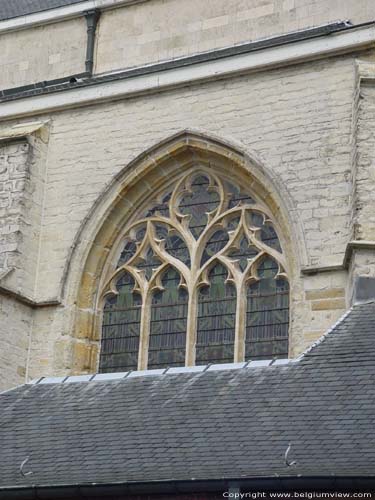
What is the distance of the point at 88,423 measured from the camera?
37.3 ft

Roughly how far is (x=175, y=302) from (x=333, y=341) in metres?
3.03

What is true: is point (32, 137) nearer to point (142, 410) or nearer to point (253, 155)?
point (253, 155)

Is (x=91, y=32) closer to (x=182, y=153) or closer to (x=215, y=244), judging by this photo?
(x=182, y=153)

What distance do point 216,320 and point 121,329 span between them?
0.99 meters

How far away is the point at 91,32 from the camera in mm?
16297

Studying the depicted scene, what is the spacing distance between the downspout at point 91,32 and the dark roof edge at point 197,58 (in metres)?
0.18

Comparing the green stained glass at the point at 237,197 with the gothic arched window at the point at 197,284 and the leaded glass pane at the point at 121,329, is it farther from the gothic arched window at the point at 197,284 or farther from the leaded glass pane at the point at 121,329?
the leaded glass pane at the point at 121,329

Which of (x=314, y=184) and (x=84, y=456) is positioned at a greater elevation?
(x=314, y=184)

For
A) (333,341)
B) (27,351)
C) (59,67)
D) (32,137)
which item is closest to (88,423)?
(333,341)

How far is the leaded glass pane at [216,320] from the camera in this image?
45.6 feet

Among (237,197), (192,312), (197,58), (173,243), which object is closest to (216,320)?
(192,312)

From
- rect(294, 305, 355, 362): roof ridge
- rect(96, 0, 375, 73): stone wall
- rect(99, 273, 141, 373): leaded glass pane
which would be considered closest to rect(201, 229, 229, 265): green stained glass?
rect(99, 273, 141, 373): leaded glass pane

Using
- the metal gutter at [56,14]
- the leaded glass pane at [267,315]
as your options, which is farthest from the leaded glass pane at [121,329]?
the metal gutter at [56,14]

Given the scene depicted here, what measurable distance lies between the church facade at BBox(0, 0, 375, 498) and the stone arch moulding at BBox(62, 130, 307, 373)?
1 cm
